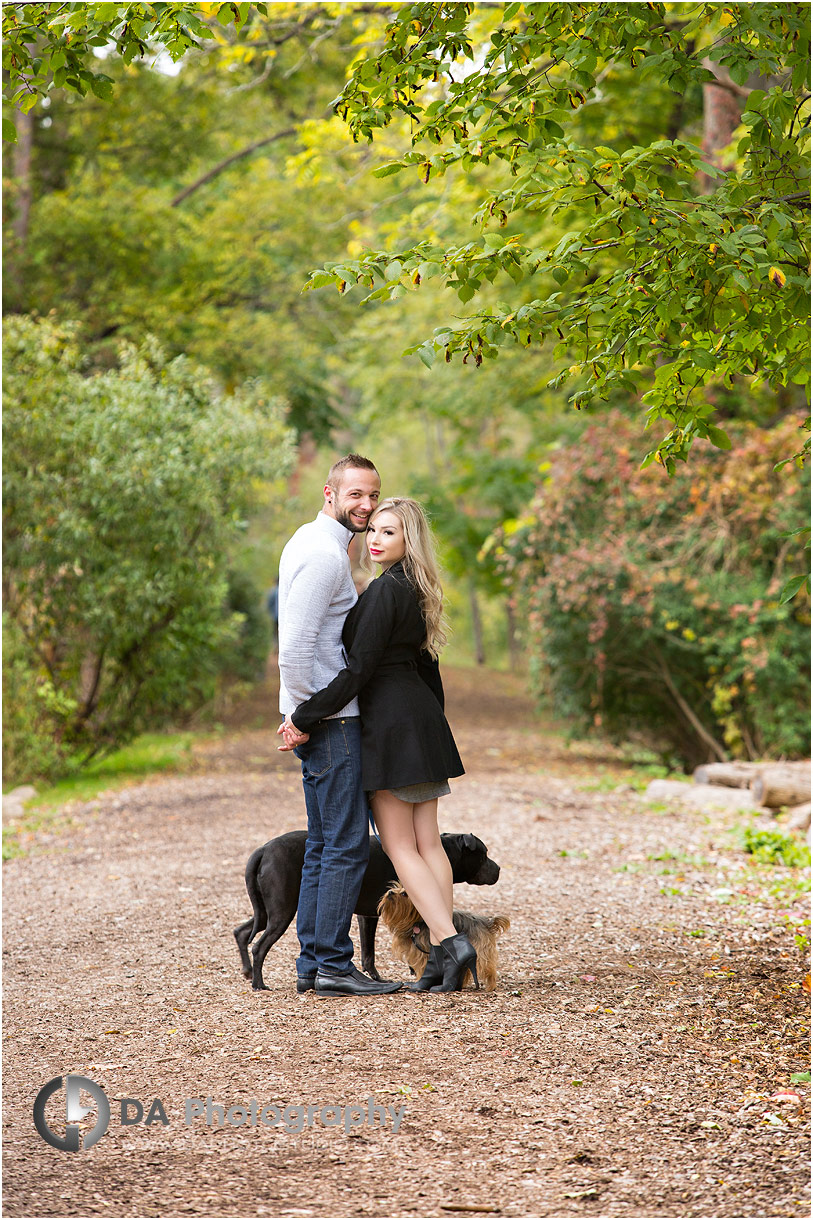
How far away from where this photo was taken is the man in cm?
402

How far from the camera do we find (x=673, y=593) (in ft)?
34.1

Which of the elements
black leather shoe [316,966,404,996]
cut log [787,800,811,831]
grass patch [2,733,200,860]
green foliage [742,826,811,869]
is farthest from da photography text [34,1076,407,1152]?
cut log [787,800,811,831]

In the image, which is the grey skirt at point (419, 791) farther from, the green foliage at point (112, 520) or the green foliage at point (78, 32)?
the green foliage at point (112, 520)

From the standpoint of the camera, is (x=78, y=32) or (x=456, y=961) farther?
(x=456, y=961)

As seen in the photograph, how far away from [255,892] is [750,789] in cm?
622

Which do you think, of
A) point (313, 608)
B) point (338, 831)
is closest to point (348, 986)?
point (338, 831)

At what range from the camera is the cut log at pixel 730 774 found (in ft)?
30.9

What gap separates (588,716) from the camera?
466 inches

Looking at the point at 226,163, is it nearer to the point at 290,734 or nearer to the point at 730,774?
the point at 730,774

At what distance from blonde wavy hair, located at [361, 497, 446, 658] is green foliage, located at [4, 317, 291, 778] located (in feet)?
20.4

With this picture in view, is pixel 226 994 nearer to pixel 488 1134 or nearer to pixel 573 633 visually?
pixel 488 1134

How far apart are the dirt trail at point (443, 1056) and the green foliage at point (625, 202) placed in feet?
A: 6.73

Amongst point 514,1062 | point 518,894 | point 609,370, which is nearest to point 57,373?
point 518,894

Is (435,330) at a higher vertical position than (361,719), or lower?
higher
